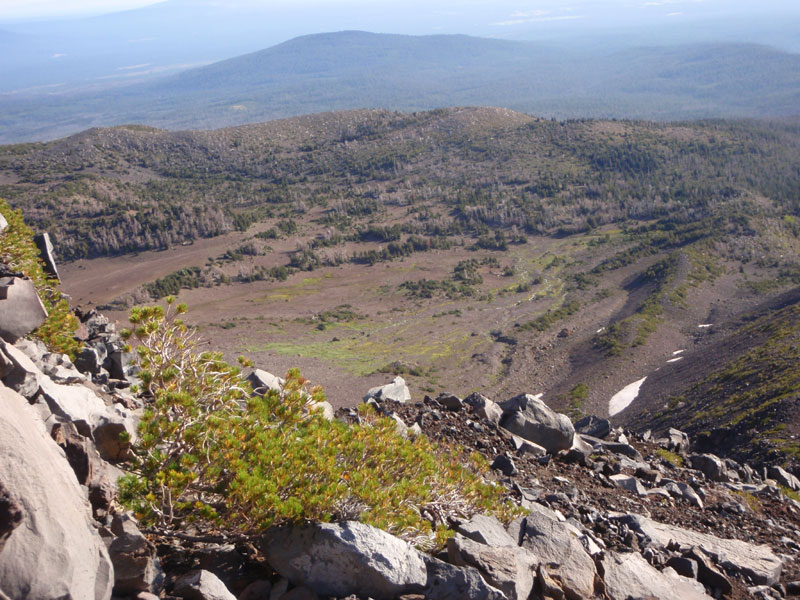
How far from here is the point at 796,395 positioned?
18188 millimetres

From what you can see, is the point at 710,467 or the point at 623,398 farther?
the point at 623,398

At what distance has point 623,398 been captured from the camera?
2862cm

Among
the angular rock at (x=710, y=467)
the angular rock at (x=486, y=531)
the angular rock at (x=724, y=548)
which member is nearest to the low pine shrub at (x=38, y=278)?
the angular rock at (x=486, y=531)

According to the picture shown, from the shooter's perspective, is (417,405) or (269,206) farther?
(269,206)

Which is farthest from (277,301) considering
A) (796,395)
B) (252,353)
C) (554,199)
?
(554,199)

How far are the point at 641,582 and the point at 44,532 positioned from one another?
234 inches

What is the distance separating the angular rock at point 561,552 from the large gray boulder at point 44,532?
432cm

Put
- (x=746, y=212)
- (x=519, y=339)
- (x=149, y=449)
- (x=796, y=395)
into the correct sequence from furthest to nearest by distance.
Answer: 1. (x=746, y=212)
2. (x=519, y=339)
3. (x=796, y=395)
4. (x=149, y=449)

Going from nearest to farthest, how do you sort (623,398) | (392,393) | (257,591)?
(257,591) → (392,393) → (623,398)

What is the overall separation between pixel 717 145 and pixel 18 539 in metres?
106

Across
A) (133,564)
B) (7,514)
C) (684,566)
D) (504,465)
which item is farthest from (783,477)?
(7,514)

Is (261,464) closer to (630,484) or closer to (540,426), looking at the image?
(630,484)

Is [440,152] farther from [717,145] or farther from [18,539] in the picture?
[18,539]

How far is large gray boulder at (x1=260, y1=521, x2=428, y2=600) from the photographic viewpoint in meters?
5.34
